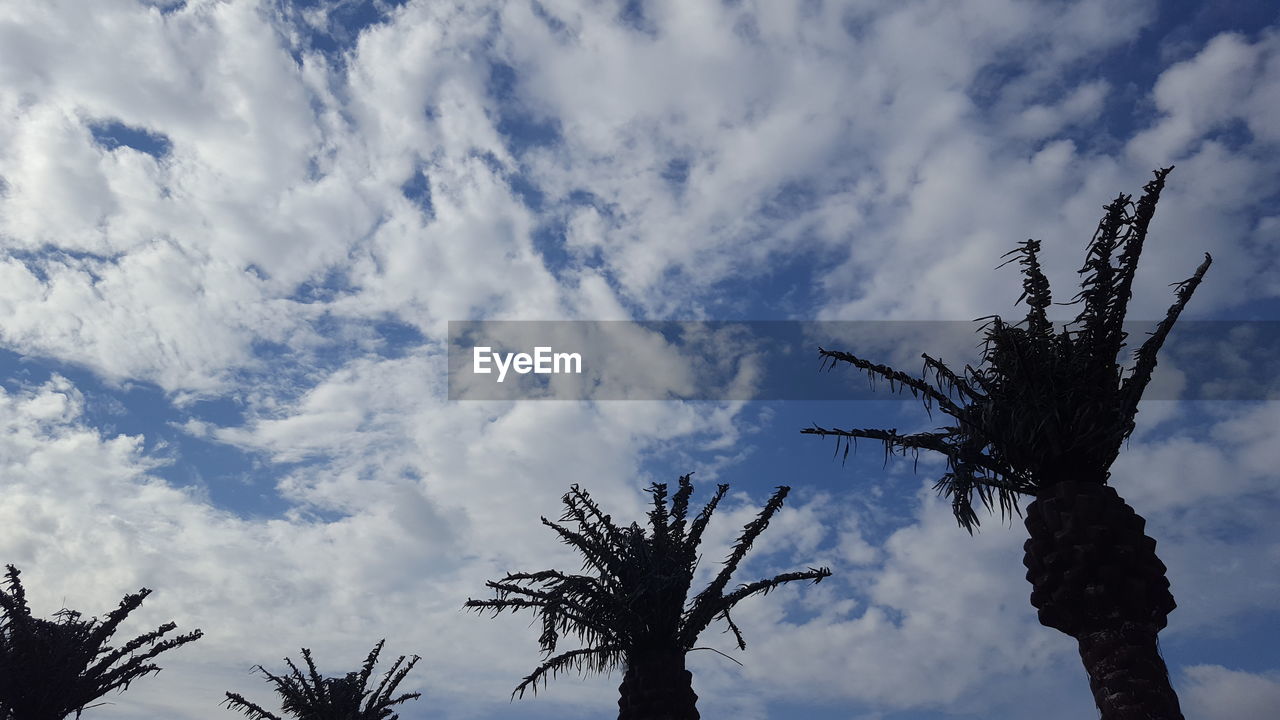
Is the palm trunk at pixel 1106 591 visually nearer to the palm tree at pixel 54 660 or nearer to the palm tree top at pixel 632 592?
the palm tree top at pixel 632 592

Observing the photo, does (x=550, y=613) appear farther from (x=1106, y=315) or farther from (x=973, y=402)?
(x=1106, y=315)

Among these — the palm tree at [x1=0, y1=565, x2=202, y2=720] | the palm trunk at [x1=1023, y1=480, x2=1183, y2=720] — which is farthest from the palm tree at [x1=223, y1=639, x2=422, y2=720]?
the palm trunk at [x1=1023, y1=480, x2=1183, y2=720]

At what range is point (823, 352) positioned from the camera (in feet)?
45.3

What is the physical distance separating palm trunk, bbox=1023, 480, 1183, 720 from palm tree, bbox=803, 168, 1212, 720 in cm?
1

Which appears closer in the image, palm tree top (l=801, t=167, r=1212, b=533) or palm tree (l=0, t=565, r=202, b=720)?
palm tree top (l=801, t=167, r=1212, b=533)

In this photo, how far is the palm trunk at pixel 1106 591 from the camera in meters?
10.3

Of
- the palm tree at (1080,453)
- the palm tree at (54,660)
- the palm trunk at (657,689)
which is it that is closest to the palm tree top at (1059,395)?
the palm tree at (1080,453)

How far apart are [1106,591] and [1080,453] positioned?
1941 millimetres

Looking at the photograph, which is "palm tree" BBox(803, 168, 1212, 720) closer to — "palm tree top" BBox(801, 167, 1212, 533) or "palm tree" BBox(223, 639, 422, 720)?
"palm tree top" BBox(801, 167, 1212, 533)

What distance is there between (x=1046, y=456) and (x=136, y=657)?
22.3 m

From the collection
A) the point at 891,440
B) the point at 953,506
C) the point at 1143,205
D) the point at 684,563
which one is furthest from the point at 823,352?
the point at 684,563

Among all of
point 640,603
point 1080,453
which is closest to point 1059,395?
point 1080,453

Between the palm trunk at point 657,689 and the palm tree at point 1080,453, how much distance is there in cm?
741

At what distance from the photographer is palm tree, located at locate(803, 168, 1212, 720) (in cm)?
1066
